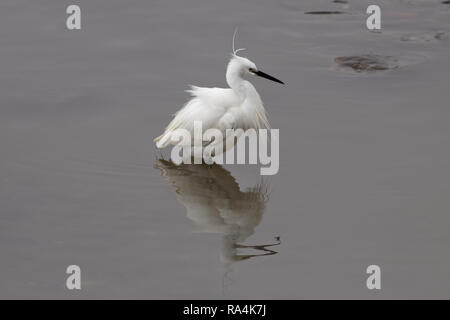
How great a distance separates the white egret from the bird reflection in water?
30 centimetres

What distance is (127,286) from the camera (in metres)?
5.88

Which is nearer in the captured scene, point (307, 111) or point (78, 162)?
point (78, 162)

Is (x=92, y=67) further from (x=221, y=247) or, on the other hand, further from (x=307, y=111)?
(x=221, y=247)

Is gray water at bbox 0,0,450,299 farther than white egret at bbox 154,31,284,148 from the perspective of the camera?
No

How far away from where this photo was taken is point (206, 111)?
300 inches

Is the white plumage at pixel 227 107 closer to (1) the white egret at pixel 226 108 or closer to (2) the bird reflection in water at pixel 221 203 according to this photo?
(1) the white egret at pixel 226 108

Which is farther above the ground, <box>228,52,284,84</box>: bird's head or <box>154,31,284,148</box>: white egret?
<box>228,52,284,84</box>: bird's head

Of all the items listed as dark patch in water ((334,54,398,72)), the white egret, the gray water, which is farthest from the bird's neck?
dark patch in water ((334,54,398,72))

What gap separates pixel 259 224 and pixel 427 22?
17.5 feet

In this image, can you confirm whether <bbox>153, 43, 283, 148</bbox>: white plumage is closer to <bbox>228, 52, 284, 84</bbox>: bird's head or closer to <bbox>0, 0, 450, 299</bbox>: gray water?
<bbox>228, 52, 284, 84</bbox>: bird's head

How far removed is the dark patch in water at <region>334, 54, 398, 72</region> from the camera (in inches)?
376

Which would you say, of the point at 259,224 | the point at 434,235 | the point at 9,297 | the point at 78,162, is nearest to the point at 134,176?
the point at 78,162

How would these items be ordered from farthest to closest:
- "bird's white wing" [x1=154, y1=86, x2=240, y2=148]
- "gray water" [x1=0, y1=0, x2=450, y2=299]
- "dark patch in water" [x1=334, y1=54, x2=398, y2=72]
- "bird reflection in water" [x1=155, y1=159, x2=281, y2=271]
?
"dark patch in water" [x1=334, y1=54, x2=398, y2=72], "bird's white wing" [x1=154, y1=86, x2=240, y2=148], "bird reflection in water" [x1=155, y1=159, x2=281, y2=271], "gray water" [x1=0, y1=0, x2=450, y2=299]

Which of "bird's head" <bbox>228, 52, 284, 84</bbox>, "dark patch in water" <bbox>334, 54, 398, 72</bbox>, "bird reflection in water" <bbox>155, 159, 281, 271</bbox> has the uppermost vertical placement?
"dark patch in water" <bbox>334, 54, 398, 72</bbox>
